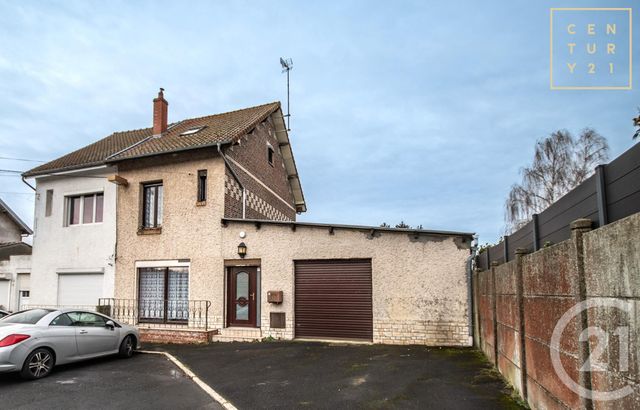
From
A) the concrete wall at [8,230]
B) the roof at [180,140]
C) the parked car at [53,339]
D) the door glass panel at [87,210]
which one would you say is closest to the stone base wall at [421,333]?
the parked car at [53,339]

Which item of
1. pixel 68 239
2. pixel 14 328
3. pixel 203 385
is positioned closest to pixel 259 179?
pixel 68 239

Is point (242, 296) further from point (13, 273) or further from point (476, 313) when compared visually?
point (13, 273)

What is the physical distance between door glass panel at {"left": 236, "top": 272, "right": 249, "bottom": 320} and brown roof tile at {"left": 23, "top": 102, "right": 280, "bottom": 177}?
4087 mm

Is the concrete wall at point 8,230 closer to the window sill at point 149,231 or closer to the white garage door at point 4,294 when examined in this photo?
the white garage door at point 4,294

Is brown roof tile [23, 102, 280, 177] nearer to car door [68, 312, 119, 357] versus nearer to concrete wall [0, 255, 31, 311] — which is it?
concrete wall [0, 255, 31, 311]

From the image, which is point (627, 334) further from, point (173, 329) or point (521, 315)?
point (173, 329)

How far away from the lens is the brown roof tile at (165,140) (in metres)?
14.3

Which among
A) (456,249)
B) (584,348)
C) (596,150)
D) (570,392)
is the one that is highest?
(596,150)

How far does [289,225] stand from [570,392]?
30.4 ft

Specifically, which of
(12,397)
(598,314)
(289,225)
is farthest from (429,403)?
(289,225)

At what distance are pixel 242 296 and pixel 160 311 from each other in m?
2.88

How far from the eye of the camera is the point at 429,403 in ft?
20.6

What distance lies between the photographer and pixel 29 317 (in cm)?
885

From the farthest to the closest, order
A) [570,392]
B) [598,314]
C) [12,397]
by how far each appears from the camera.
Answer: [12,397]
[570,392]
[598,314]
